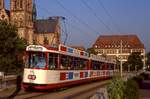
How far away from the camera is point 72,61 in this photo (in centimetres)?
3055

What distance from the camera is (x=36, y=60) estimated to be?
2611cm

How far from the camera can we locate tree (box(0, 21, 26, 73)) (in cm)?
6377

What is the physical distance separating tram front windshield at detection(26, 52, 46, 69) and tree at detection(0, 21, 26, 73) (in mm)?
36786

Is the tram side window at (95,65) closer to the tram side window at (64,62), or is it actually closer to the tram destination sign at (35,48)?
the tram side window at (64,62)

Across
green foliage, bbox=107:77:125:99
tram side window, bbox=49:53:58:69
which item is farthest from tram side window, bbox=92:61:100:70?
green foliage, bbox=107:77:125:99

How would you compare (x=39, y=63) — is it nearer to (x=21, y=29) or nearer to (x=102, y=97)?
(x=102, y=97)

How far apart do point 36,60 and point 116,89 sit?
1277cm

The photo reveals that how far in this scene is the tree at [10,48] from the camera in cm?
6377

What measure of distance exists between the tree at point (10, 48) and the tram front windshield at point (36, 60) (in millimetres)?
36786

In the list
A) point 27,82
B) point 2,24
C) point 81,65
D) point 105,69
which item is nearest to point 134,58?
point 2,24

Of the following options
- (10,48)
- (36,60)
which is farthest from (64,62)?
(10,48)

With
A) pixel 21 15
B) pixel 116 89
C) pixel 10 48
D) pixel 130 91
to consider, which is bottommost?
pixel 130 91

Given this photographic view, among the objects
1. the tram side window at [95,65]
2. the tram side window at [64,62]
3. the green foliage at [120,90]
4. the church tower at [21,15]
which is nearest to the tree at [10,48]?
the tram side window at [95,65]

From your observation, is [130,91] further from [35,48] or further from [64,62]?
[64,62]
